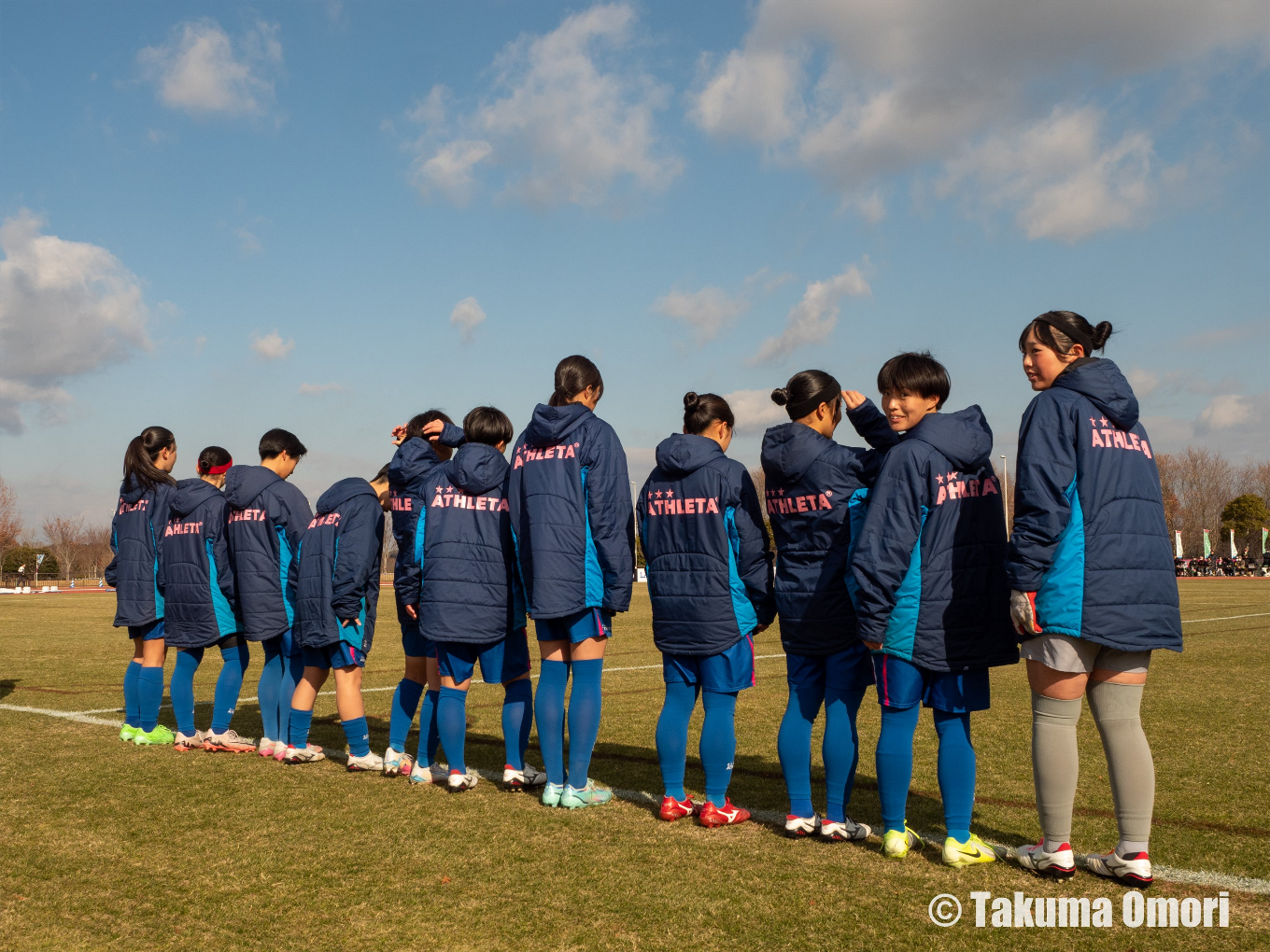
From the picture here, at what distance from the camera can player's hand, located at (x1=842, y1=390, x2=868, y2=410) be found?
4359 mm

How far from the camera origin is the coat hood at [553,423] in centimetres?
503

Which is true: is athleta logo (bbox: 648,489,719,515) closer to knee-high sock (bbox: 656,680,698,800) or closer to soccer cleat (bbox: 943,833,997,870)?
knee-high sock (bbox: 656,680,698,800)

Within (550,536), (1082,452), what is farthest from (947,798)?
(550,536)

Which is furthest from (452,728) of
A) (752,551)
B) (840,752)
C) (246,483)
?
(246,483)

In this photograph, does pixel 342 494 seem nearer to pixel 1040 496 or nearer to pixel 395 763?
pixel 395 763

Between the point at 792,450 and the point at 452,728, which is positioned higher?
the point at 792,450

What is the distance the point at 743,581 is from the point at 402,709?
2.60 meters

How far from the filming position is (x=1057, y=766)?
3639 millimetres

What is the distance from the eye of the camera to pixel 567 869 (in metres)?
3.85

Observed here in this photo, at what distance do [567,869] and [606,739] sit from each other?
320cm

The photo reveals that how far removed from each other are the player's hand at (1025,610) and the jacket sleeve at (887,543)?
462mm

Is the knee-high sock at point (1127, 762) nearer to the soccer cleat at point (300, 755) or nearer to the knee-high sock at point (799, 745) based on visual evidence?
the knee-high sock at point (799, 745)

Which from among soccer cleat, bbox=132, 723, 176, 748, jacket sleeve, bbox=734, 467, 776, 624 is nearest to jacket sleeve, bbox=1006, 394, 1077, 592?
jacket sleeve, bbox=734, 467, 776, 624

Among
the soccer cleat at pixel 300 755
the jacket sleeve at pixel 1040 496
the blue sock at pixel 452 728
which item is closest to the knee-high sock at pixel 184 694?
the soccer cleat at pixel 300 755
